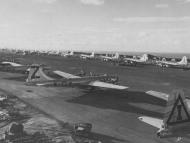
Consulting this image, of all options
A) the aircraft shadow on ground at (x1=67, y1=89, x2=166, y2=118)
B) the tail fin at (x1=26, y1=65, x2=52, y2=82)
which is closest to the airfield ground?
the aircraft shadow on ground at (x1=67, y1=89, x2=166, y2=118)

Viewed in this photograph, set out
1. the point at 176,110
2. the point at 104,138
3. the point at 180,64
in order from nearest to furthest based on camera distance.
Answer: the point at 176,110 → the point at 104,138 → the point at 180,64

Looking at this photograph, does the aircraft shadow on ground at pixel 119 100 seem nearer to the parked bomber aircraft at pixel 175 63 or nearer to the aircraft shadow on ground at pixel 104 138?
the aircraft shadow on ground at pixel 104 138

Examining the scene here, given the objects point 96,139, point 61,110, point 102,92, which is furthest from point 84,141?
point 102,92

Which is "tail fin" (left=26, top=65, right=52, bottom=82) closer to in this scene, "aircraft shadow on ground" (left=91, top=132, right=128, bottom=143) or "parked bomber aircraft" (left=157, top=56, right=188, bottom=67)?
"aircraft shadow on ground" (left=91, top=132, right=128, bottom=143)

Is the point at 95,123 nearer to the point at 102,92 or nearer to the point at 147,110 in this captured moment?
the point at 147,110

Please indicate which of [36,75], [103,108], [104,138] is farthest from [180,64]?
[104,138]

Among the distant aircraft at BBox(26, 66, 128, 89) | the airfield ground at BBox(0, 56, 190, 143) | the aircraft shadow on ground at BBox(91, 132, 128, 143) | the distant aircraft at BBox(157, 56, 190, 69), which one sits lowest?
the aircraft shadow on ground at BBox(91, 132, 128, 143)

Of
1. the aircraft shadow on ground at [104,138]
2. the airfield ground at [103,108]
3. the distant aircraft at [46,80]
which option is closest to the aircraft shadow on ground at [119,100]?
the airfield ground at [103,108]

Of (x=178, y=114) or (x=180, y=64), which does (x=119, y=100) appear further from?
(x=180, y=64)
